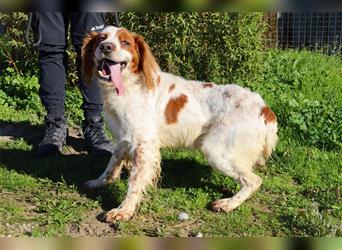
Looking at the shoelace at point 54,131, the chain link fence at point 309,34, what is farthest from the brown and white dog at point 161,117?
the chain link fence at point 309,34

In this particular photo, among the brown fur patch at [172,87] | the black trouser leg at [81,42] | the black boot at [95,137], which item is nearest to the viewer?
the brown fur patch at [172,87]

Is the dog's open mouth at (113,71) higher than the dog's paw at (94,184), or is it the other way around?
the dog's open mouth at (113,71)

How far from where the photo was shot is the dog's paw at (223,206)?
3637 millimetres

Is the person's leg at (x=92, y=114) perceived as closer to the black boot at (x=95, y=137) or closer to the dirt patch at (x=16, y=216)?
the black boot at (x=95, y=137)

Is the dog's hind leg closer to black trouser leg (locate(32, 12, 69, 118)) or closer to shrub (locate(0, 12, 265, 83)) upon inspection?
black trouser leg (locate(32, 12, 69, 118))

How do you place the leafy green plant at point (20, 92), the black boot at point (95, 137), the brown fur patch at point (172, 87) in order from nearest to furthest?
the brown fur patch at point (172, 87), the black boot at point (95, 137), the leafy green plant at point (20, 92)

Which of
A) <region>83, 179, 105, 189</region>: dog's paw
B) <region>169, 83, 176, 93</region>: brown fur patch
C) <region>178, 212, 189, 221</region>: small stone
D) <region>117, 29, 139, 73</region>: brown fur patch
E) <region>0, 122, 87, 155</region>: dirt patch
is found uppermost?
<region>117, 29, 139, 73</region>: brown fur patch

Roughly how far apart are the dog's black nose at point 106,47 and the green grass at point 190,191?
980 millimetres

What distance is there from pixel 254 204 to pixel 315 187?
0.53m

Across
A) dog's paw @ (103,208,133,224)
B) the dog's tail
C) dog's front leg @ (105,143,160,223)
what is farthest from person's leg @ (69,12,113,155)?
the dog's tail

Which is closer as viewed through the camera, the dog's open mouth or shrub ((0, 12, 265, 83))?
the dog's open mouth

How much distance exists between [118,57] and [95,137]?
1.16 metres

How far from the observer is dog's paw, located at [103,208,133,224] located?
11.3 ft

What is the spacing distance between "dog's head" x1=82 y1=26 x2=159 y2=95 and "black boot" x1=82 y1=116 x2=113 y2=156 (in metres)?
0.89
